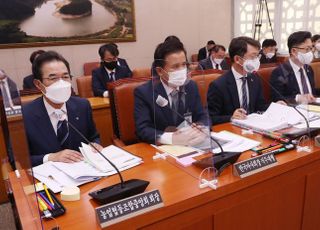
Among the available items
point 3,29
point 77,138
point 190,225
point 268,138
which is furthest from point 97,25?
point 190,225

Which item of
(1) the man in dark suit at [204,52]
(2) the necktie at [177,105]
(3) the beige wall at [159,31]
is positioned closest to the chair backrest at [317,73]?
(2) the necktie at [177,105]

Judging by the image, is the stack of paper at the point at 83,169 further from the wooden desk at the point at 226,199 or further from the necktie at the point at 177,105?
the necktie at the point at 177,105

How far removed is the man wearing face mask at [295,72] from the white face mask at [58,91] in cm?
136

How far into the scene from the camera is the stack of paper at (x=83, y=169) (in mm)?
1138

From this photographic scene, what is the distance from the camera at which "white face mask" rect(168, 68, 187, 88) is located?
1.42 meters

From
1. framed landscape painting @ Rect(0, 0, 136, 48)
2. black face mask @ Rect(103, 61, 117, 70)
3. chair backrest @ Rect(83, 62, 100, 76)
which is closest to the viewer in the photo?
black face mask @ Rect(103, 61, 117, 70)

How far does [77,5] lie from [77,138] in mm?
3605

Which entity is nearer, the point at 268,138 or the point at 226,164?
the point at 226,164

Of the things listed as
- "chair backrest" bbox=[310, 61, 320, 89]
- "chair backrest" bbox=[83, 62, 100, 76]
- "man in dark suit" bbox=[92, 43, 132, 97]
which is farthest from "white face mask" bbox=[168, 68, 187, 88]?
"chair backrest" bbox=[83, 62, 100, 76]

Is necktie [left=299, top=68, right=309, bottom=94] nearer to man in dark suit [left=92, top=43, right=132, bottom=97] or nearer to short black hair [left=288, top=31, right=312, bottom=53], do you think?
short black hair [left=288, top=31, right=312, bottom=53]

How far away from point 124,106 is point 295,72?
119 cm

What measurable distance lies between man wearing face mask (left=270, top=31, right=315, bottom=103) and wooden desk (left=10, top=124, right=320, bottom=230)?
84cm

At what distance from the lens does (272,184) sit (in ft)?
4.05

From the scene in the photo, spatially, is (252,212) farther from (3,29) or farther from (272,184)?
(3,29)
